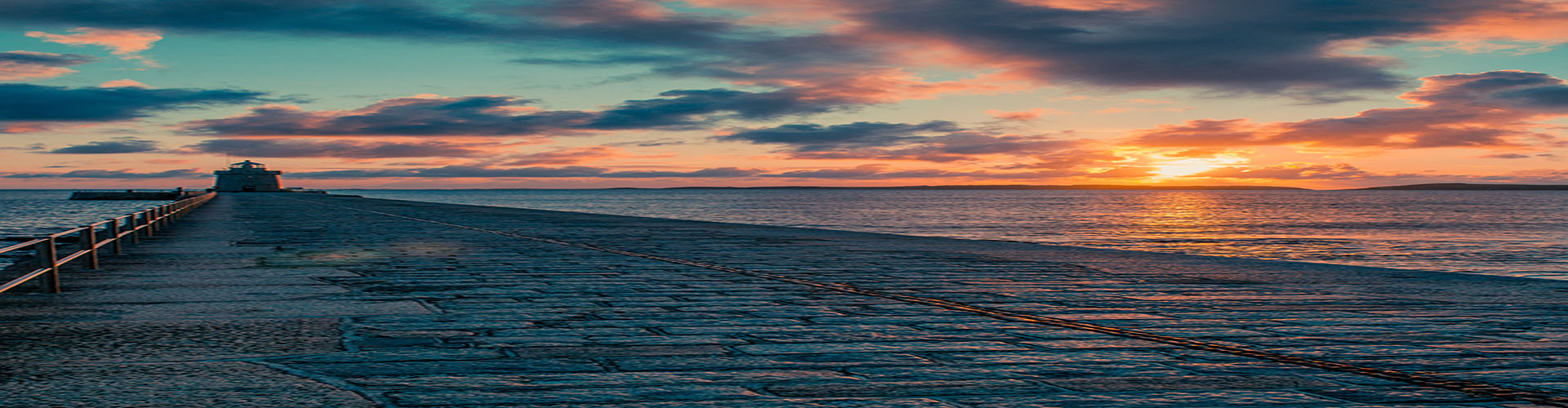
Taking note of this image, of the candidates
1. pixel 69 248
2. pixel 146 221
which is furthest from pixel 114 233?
pixel 146 221

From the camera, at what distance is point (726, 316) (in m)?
8.86

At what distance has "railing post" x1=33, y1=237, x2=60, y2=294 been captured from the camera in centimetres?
1078

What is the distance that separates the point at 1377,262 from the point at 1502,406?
29677 mm

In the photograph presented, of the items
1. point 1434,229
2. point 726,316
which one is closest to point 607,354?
point 726,316

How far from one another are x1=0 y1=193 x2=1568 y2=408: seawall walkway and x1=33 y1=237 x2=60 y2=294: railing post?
316 mm

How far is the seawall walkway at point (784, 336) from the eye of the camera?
5.54 meters

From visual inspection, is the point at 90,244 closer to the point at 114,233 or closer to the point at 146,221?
the point at 114,233

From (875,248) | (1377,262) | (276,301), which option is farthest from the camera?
(1377,262)

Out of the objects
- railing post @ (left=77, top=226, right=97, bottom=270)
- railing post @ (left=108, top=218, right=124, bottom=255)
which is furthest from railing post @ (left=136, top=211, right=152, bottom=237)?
railing post @ (left=77, top=226, right=97, bottom=270)

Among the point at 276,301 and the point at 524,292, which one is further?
the point at 524,292

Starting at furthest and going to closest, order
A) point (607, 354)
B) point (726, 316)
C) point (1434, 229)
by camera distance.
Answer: point (1434, 229) < point (726, 316) < point (607, 354)

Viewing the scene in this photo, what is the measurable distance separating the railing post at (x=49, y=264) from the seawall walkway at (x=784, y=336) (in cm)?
32

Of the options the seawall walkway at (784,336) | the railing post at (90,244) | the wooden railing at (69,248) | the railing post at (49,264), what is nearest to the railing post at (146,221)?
the wooden railing at (69,248)

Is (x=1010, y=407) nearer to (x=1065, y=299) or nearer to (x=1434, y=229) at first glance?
(x=1065, y=299)
